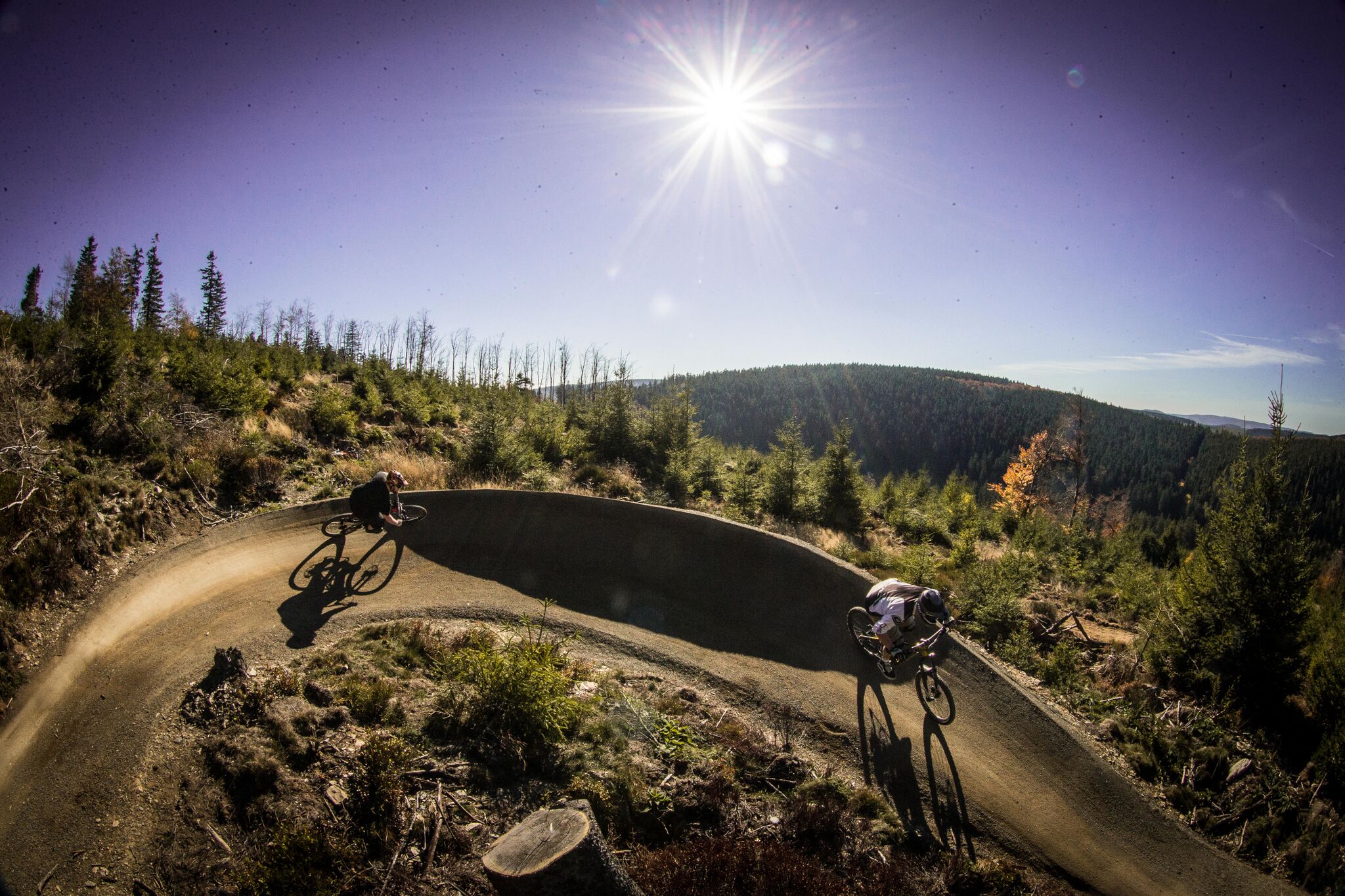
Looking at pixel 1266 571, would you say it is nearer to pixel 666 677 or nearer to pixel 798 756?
pixel 798 756

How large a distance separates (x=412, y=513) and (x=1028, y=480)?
51.0 metres

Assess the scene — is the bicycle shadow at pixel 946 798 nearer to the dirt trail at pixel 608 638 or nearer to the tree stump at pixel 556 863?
the dirt trail at pixel 608 638

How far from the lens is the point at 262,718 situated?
16.9ft

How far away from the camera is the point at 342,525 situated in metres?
10.7

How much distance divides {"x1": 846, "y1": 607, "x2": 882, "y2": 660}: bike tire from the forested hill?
99.2 metres

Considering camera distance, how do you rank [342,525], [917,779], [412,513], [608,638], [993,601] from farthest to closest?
1. [412,513]
2. [342,525]
3. [993,601]
4. [608,638]
5. [917,779]

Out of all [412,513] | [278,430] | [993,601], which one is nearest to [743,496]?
[993,601]

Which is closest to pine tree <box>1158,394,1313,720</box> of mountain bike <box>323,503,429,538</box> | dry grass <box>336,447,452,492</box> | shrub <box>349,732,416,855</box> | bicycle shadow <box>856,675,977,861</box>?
bicycle shadow <box>856,675,977,861</box>

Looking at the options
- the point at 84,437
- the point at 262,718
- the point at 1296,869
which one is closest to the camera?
the point at 262,718

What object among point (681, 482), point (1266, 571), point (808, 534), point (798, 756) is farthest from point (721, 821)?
point (681, 482)

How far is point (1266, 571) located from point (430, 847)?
11843 millimetres

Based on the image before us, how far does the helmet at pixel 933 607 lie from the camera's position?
6676mm

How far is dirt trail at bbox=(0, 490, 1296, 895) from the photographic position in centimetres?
537

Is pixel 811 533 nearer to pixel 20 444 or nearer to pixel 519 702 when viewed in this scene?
pixel 519 702
